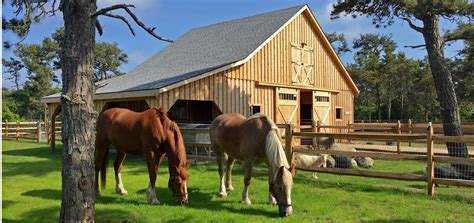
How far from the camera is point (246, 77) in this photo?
16.2 m

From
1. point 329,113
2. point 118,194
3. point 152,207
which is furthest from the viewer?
point 329,113

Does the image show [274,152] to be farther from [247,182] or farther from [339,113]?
[339,113]

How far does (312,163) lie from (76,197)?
7.07 meters

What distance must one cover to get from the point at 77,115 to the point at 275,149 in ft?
10.5

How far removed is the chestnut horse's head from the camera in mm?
6812

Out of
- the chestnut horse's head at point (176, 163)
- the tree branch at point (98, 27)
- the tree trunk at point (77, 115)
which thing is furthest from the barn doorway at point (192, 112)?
the tree trunk at point (77, 115)

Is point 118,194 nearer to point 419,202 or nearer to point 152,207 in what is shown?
point 152,207

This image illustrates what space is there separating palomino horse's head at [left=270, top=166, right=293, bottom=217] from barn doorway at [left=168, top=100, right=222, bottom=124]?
464 inches

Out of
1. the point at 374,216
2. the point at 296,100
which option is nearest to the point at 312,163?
the point at 374,216

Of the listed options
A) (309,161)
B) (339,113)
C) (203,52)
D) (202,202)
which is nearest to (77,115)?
(202,202)

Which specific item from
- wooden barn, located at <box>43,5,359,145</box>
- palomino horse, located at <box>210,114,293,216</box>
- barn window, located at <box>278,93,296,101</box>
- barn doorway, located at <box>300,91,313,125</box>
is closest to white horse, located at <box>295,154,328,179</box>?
palomino horse, located at <box>210,114,293,216</box>

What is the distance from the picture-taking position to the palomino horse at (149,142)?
22.6 feet

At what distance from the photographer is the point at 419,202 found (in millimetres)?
7211

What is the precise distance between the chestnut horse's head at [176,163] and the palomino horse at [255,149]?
104 centimetres
